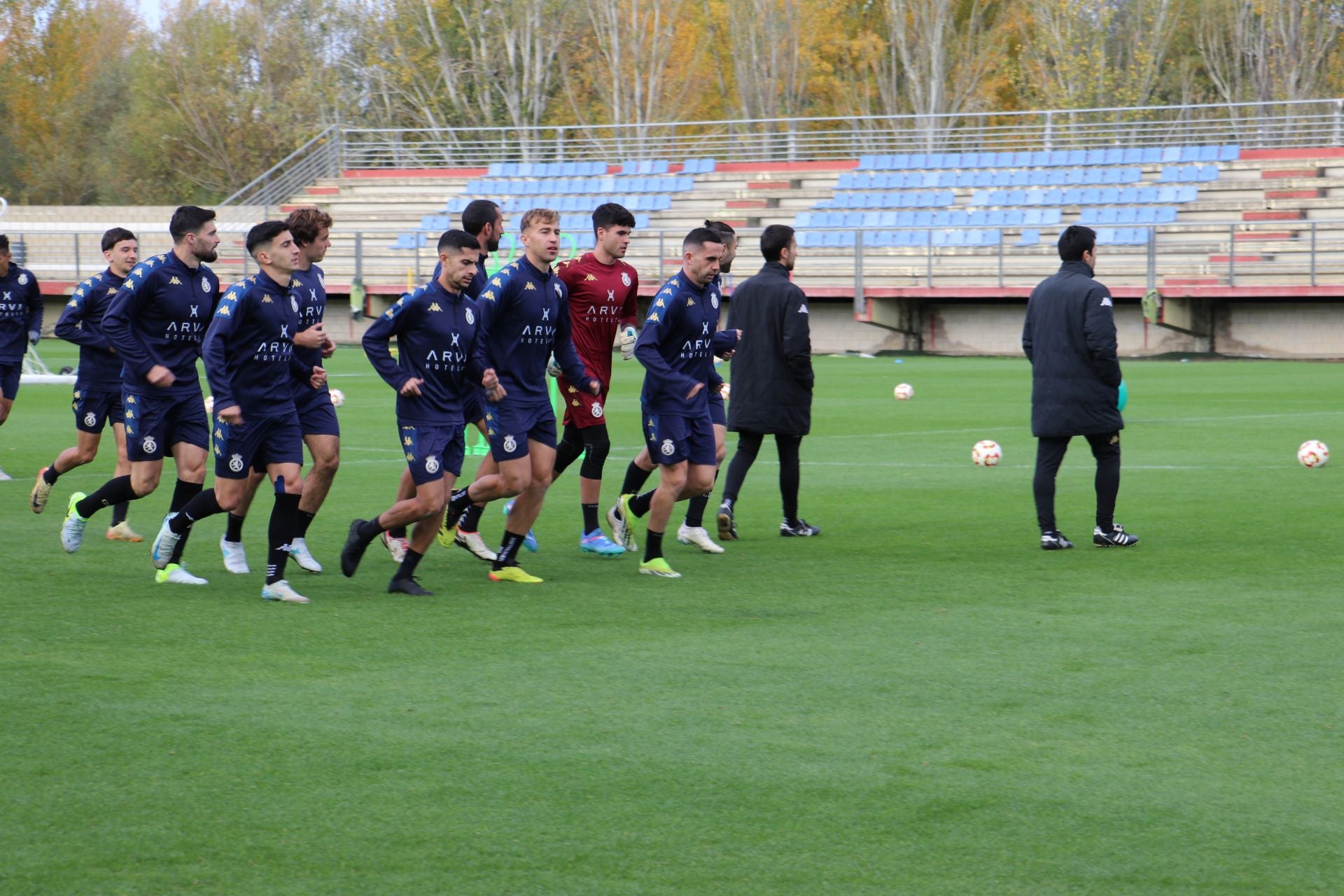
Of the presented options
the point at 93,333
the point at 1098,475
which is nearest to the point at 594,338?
the point at 1098,475

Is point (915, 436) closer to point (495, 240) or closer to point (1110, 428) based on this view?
point (1110, 428)

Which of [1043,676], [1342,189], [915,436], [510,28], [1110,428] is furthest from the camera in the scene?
[510,28]

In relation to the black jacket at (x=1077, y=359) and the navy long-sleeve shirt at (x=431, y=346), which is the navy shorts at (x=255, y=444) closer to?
the navy long-sleeve shirt at (x=431, y=346)

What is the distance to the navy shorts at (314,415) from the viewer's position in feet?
28.3

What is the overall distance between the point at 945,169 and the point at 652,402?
105 ft

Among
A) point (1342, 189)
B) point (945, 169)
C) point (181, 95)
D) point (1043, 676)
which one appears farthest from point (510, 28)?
point (1043, 676)

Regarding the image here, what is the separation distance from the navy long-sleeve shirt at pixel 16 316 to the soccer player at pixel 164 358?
411 cm

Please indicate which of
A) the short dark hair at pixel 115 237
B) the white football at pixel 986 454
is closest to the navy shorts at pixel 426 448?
the short dark hair at pixel 115 237

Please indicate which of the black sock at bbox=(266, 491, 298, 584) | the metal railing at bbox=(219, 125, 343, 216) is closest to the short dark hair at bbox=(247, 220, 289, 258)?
the black sock at bbox=(266, 491, 298, 584)

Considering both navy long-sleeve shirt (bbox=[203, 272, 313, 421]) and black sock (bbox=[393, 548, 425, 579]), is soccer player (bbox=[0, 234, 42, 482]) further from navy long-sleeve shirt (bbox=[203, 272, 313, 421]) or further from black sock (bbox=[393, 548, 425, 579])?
black sock (bbox=[393, 548, 425, 579])

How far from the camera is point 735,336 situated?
9555 millimetres

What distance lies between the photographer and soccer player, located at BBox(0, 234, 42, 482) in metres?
12.7

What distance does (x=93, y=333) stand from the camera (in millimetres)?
10195

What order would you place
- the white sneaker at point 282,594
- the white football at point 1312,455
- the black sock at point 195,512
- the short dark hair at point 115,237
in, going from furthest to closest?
the white football at point 1312,455 < the short dark hair at point 115,237 < the black sock at point 195,512 < the white sneaker at point 282,594
